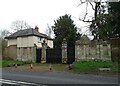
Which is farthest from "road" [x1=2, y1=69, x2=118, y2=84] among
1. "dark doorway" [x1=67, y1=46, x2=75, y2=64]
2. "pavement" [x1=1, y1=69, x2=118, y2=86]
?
"dark doorway" [x1=67, y1=46, x2=75, y2=64]

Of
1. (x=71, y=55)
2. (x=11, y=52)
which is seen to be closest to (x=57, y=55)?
(x=71, y=55)

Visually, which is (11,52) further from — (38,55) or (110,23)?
(110,23)

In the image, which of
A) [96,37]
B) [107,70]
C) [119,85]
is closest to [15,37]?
[96,37]

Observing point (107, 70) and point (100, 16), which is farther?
point (100, 16)

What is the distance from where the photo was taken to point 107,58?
30531mm

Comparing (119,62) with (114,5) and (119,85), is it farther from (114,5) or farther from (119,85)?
(119,85)

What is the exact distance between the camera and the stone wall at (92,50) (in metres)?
30.9

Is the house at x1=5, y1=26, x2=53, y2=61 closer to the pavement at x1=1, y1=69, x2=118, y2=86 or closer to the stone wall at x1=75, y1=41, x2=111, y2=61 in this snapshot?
the stone wall at x1=75, y1=41, x2=111, y2=61

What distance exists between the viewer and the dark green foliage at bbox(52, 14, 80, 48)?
51500mm

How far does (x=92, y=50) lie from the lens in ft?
104

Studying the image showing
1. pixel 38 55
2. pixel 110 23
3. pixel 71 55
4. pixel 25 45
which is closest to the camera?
pixel 110 23

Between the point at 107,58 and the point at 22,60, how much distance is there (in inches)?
558

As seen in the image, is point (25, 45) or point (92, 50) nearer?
point (92, 50)

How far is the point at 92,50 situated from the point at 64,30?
22.9 m
